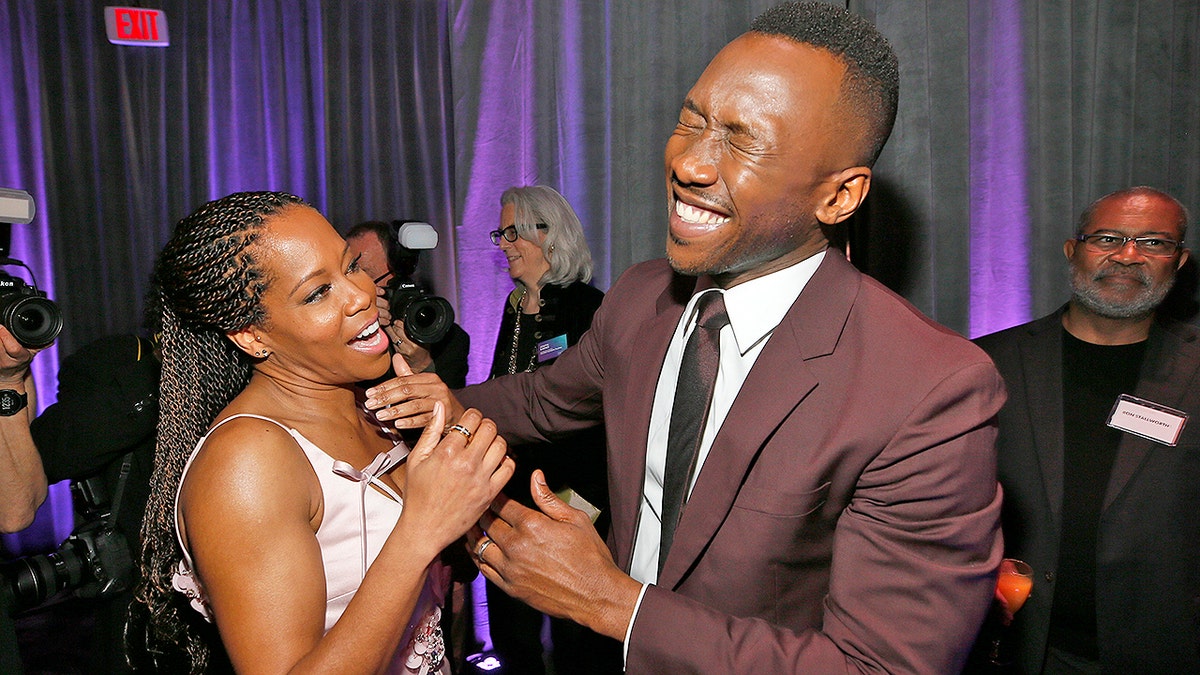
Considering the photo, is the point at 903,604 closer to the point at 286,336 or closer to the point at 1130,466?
the point at 286,336

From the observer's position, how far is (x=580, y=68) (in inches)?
150

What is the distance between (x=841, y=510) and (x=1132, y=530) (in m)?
1.54

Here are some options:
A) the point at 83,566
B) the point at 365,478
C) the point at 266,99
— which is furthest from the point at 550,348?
the point at 266,99

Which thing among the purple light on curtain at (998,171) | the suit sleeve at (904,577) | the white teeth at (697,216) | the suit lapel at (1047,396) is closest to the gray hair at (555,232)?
the purple light on curtain at (998,171)

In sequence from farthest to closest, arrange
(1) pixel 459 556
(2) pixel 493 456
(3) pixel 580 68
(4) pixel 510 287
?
1. (4) pixel 510 287
2. (3) pixel 580 68
3. (1) pixel 459 556
4. (2) pixel 493 456

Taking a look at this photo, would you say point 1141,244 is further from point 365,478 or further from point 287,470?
point 287,470

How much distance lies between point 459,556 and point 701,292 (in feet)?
2.96

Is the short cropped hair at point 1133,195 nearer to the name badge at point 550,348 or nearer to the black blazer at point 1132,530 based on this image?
the black blazer at point 1132,530

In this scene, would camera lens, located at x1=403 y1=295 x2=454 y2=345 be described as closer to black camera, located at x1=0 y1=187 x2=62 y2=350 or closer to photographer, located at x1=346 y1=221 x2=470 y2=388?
photographer, located at x1=346 y1=221 x2=470 y2=388

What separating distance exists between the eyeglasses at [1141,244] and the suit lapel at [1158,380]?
0.78 ft

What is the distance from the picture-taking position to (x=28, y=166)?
476 cm

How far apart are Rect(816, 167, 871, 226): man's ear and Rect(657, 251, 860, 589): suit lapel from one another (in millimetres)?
137

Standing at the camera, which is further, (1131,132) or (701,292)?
(1131,132)

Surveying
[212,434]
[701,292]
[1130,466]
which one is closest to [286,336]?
[212,434]
